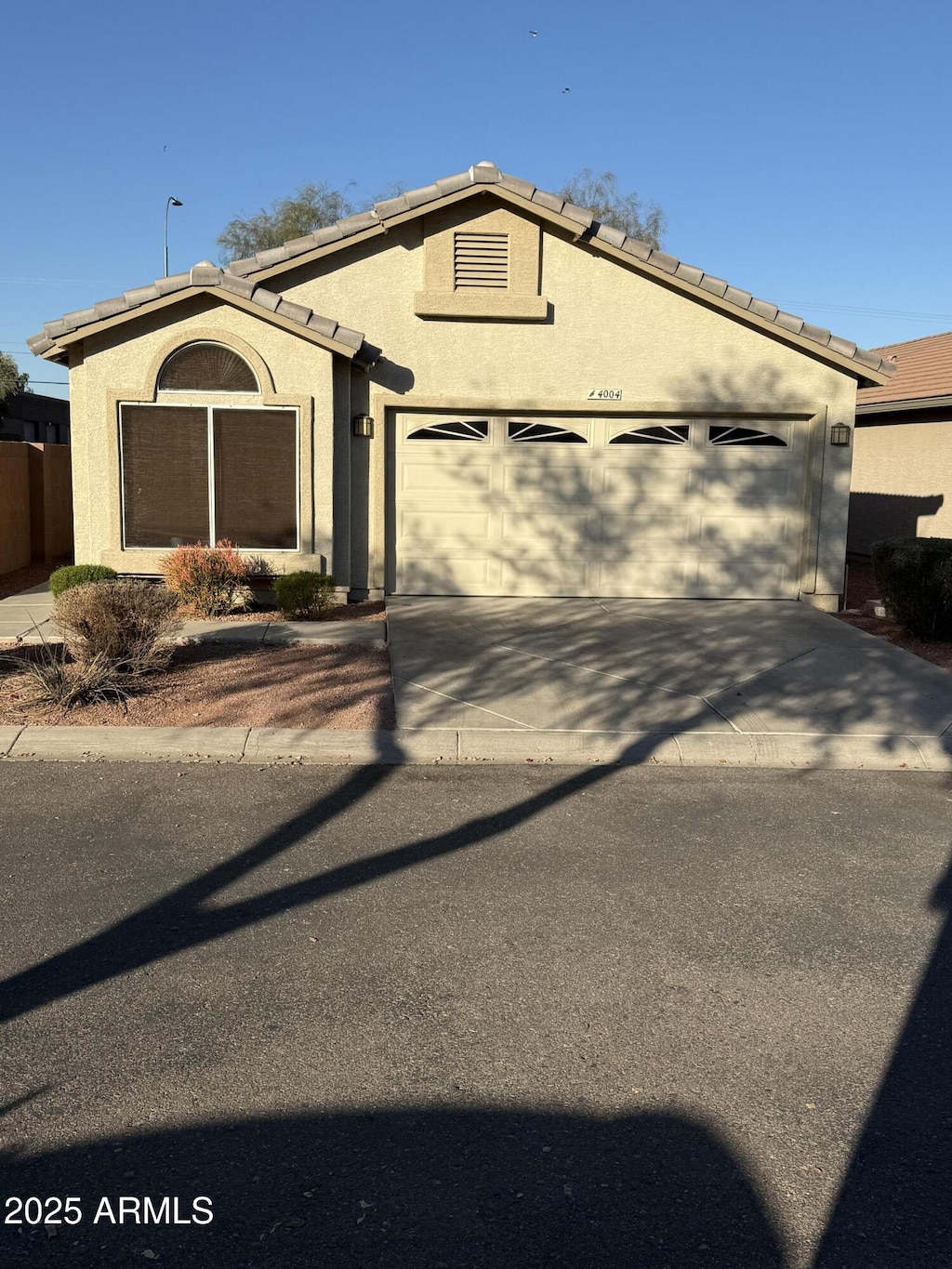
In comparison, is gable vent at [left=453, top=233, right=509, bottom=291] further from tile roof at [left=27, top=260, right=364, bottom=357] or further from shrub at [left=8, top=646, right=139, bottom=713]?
shrub at [left=8, top=646, right=139, bottom=713]

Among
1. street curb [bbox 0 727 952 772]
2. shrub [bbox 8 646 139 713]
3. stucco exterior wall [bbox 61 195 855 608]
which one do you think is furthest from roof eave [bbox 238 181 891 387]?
street curb [bbox 0 727 952 772]

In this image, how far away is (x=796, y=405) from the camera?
15273 mm

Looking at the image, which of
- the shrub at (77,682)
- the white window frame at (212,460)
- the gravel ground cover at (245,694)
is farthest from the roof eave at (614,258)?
the shrub at (77,682)

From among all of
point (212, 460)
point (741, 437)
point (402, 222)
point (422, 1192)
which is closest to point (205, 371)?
point (212, 460)

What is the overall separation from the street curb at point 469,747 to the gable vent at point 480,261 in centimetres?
787

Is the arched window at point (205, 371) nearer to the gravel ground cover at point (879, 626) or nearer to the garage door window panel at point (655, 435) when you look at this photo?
the garage door window panel at point (655, 435)

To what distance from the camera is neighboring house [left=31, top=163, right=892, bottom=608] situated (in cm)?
1388

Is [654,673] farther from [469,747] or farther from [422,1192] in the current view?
[422,1192]

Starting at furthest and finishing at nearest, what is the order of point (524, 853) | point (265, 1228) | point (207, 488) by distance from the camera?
point (207, 488), point (524, 853), point (265, 1228)

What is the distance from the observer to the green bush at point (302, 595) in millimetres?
13016

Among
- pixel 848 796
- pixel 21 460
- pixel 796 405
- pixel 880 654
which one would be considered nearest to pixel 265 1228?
pixel 848 796

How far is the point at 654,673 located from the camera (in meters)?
10.8

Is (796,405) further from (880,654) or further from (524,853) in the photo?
(524,853)

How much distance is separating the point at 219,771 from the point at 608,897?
317 cm
